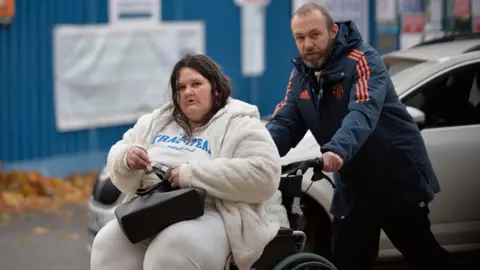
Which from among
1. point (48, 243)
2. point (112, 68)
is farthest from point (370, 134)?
point (112, 68)

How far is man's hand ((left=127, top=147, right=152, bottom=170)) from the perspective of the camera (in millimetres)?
4293

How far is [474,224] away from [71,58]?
5208 mm

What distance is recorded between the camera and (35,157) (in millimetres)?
9867

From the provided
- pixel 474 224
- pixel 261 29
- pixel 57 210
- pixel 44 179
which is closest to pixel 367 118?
pixel 474 224

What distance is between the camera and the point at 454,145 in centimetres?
629

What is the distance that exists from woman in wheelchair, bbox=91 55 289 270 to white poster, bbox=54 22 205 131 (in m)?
5.35

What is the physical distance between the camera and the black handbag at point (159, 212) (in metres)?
4.10

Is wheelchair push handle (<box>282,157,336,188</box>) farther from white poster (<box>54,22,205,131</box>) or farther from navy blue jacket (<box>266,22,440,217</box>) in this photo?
white poster (<box>54,22,205,131</box>)

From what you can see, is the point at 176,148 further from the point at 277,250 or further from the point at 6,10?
the point at 6,10

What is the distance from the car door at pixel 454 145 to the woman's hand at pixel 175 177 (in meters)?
2.50

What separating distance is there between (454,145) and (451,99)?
1.28 feet

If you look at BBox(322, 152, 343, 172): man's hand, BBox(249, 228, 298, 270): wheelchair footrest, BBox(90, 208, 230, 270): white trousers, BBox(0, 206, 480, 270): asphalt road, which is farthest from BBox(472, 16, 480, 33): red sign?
BBox(90, 208, 230, 270): white trousers

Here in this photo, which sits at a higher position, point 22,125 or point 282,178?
point 282,178

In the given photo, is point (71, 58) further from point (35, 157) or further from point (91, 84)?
point (35, 157)
